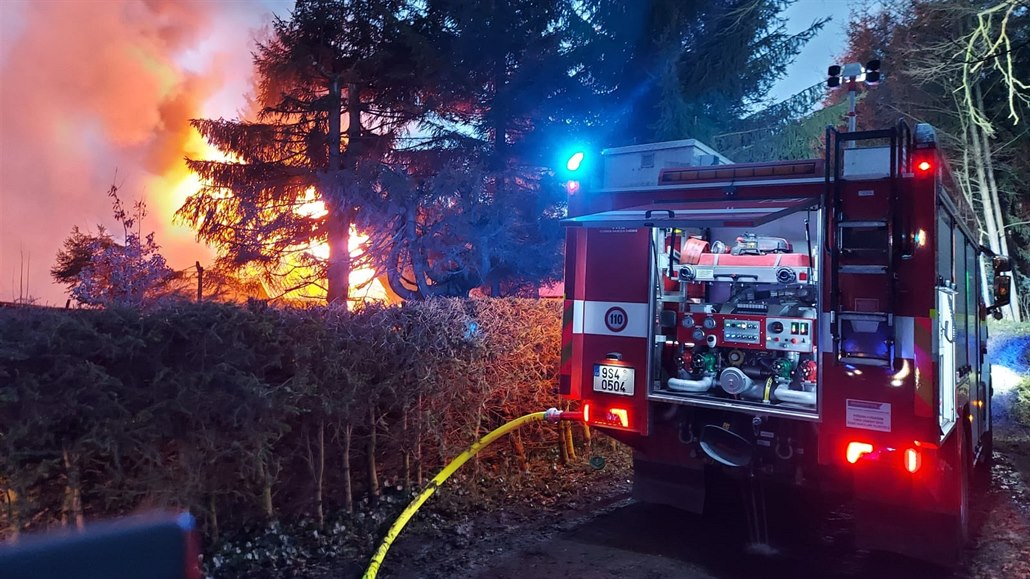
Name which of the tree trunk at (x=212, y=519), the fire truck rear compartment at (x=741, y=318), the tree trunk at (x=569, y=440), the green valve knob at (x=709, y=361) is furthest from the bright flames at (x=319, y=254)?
the green valve knob at (x=709, y=361)

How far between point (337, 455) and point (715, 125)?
11.8m

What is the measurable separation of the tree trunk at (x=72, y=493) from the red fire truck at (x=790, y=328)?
11.0 feet

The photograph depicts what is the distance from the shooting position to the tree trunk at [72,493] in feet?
12.2

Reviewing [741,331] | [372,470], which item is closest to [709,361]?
[741,331]

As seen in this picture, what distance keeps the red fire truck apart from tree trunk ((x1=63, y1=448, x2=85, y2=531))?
3.36 m

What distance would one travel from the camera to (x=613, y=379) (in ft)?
17.4

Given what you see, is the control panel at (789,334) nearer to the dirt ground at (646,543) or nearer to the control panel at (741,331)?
the control panel at (741,331)

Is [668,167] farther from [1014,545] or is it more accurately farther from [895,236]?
[1014,545]

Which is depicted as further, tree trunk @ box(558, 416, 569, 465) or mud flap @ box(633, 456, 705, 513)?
tree trunk @ box(558, 416, 569, 465)

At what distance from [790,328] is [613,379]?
1.35 meters

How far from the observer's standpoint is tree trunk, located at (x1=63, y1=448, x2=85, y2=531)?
3.71m

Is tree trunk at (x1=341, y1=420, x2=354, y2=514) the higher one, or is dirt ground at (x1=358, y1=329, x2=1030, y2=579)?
tree trunk at (x1=341, y1=420, x2=354, y2=514)

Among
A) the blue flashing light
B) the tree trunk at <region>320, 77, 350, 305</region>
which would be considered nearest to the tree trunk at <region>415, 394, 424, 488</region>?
the blue flashing light

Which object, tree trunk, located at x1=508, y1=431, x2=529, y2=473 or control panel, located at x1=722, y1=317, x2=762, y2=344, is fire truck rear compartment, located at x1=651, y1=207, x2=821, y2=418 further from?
tree trunk, located at x1=508, y1=431, x2=529, y2=473
